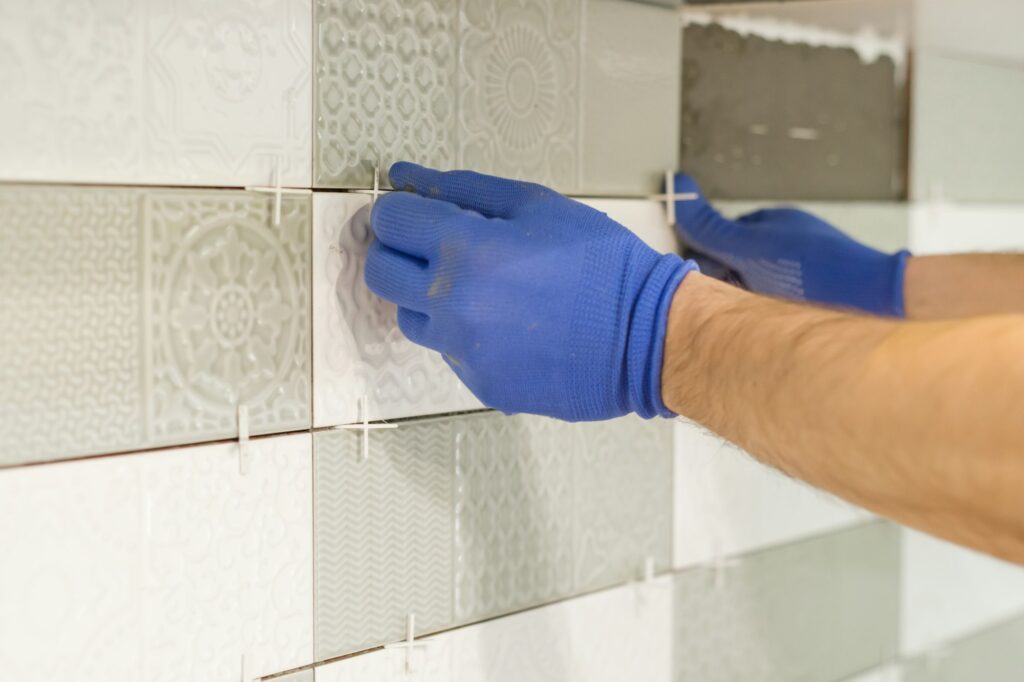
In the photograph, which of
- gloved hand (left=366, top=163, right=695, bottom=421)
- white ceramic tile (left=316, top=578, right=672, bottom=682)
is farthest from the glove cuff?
white ceramic tile (left=316, top=578, right=672, bottom=682)

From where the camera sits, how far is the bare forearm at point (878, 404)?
52 centimetres

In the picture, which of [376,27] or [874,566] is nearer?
[376,27]

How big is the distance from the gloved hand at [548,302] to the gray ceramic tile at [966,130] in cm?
82

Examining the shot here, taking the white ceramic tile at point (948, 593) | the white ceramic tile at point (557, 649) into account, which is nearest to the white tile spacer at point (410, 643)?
the white ceramic tile at point (557, 649)

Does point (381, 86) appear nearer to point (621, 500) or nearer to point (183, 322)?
point (183, 322)

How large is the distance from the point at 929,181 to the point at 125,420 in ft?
3.83

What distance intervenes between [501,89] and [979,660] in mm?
1281

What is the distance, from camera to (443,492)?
946 millimetres

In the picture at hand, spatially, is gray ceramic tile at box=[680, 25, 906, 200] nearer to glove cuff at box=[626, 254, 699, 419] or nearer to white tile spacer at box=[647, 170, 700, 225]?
white tile spacer at box=[647, 170, 700, 225]

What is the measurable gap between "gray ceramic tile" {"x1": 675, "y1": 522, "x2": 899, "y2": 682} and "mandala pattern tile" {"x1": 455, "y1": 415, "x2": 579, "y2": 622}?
0.21 metres

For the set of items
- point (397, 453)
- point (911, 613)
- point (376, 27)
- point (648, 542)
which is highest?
point (376, 27)

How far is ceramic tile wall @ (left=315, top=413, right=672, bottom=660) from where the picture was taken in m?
0.88

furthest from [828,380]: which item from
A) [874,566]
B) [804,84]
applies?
[874,566]

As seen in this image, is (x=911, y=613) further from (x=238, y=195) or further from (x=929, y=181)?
(x=238, y=195)
